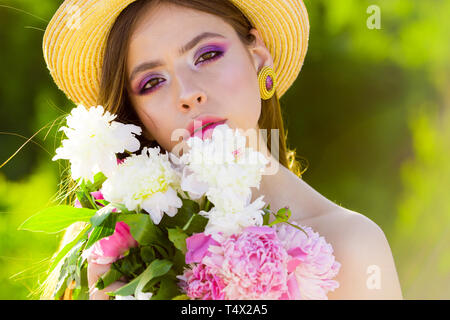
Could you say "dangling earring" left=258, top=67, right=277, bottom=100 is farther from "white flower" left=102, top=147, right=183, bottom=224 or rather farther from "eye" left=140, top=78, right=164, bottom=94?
"white flower" left=102, top=147, right=183, bottom=224

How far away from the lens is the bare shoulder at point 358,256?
2.10 m

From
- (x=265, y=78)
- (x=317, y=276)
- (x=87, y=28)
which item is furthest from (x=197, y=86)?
(x=317, y=276)

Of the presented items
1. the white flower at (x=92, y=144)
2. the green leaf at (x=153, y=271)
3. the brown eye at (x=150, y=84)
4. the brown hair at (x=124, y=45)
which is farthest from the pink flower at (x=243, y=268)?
the brown eye at (x=150, y=84)

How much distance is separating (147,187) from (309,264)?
0.56m

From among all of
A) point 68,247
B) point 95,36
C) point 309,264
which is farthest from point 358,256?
point 95,36

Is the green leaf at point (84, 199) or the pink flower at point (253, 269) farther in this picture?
the green leaf at point (84, 199)

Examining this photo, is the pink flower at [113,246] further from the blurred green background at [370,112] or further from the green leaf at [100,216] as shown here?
the blurred green background at [370,112]

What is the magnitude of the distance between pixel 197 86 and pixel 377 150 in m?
2.85

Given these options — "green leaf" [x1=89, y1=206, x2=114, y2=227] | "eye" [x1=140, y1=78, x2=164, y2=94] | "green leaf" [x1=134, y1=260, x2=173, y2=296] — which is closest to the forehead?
"eye" [x1=140, y1=78, x2=164, y2=94]

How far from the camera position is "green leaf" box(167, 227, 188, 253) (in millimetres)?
1678

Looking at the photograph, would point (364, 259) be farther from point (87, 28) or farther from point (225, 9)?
point (87, 28)

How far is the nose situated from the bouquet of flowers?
1.37ft

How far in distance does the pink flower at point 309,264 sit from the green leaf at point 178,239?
31 centimetres

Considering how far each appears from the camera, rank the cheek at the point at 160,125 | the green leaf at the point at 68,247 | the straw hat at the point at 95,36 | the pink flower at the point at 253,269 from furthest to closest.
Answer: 1. the straw hat at the point at 95,36
2. the cheek at the point at 160,125
3. the green leaf at the point at 68,247
4. the pink flower at the point at 253,269
